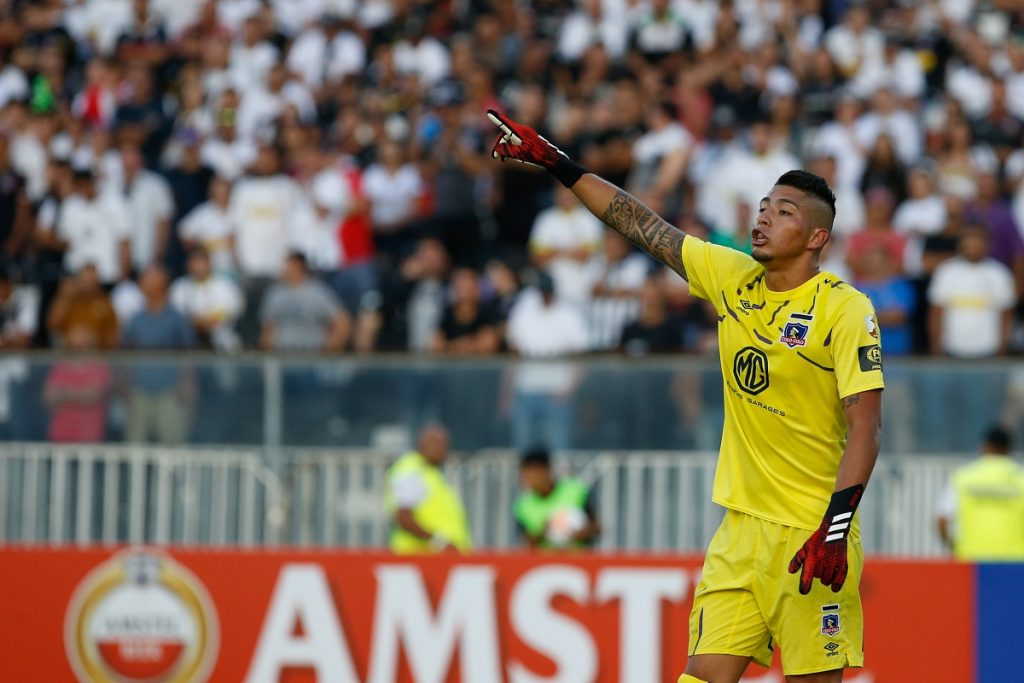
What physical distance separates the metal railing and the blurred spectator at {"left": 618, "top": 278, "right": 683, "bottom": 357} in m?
1.09

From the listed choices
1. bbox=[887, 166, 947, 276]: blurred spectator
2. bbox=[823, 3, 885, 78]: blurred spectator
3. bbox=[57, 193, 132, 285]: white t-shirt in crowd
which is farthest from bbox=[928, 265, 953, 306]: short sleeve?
bbox=[57, 193, 132, 285]: white t-shirt in crowd

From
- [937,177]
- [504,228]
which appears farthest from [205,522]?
[937,177]

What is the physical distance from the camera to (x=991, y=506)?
13.2 m

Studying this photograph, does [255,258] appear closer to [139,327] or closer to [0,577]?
[139,327]

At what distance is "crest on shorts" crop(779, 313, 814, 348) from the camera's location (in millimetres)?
7092

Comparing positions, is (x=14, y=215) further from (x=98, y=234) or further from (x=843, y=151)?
(x=843, y=151)

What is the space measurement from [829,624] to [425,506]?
254 inches

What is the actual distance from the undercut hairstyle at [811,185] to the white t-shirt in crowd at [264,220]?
10004 mm

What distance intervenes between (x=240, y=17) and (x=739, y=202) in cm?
672

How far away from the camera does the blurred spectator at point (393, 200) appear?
17.2 metres

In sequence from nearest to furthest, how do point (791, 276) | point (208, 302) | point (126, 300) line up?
point (791, 276)
point (208, 302)
point (126, 300)

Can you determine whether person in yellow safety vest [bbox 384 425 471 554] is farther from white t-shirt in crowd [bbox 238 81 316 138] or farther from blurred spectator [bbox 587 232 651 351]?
white t-shirt in crowd [bbox 238 81 316 138]

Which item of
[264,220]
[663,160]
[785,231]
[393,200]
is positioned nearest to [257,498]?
[264,220]

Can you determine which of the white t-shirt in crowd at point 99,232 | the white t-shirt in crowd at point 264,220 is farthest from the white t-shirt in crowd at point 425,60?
the white t-shirt in crowd at point 99,232
